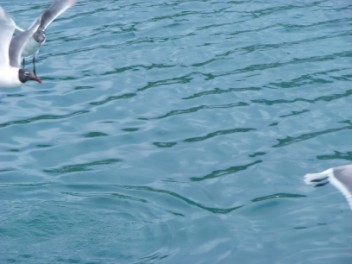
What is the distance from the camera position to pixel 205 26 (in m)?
13.1

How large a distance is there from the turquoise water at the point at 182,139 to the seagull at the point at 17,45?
2.35ft

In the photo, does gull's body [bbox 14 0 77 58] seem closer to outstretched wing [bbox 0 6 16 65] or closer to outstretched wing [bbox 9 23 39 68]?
outstretched wing [bbox 9 23 39 68]

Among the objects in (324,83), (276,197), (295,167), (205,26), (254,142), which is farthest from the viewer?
(205,26)

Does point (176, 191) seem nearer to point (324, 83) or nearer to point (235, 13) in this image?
point (324, 83)

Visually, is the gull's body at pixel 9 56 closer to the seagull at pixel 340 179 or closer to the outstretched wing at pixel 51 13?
the outstretched wing at pixel 51 13

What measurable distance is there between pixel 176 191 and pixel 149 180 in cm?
37

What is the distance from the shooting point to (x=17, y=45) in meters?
9.70

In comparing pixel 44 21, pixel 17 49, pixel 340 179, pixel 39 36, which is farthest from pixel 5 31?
pixel 340 179

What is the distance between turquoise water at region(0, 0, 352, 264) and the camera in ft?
25.1

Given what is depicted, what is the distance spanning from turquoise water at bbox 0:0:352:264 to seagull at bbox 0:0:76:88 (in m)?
0.72

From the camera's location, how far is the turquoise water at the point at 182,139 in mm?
7648

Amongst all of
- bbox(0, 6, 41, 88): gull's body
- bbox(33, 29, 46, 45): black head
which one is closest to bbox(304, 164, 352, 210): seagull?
bbox(0, 6, 41, 88): gull's body

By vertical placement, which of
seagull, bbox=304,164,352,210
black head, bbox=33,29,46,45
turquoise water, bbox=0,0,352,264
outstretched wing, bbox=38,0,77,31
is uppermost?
outstretched wing, bbox=38,0,77,31

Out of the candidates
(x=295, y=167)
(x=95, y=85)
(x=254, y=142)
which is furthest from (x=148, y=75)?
(x=295, y=167)
